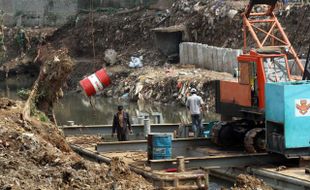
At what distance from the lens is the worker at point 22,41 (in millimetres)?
60656

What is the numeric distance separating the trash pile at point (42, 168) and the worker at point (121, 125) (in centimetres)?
431

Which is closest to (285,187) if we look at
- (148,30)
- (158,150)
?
(158,150)

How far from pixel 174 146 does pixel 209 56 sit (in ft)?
80.9

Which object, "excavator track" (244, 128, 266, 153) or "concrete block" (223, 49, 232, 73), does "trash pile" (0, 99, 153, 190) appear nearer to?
"excavator track" (244, 128, 266, 153)

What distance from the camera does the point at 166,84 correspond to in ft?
149

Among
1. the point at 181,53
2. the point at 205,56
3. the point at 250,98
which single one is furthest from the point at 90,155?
the point at 181,53

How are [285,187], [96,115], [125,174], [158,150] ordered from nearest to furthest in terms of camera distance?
[125,174] → [285,187] → [158,150] → [96,115]

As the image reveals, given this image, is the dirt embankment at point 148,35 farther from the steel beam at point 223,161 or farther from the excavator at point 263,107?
the steel beam at point 223,161

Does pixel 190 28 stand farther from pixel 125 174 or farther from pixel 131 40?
pixel 125 174

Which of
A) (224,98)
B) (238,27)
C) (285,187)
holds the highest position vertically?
(238,27)

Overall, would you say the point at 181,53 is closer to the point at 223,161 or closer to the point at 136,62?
the point at 136,62

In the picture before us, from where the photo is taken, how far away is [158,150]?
20.4m

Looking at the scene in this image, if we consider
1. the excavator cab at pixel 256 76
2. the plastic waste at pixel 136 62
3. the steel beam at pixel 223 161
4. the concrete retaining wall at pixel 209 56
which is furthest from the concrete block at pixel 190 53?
the steel beam at pixel 223 161

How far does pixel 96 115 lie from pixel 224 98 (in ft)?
61.3
